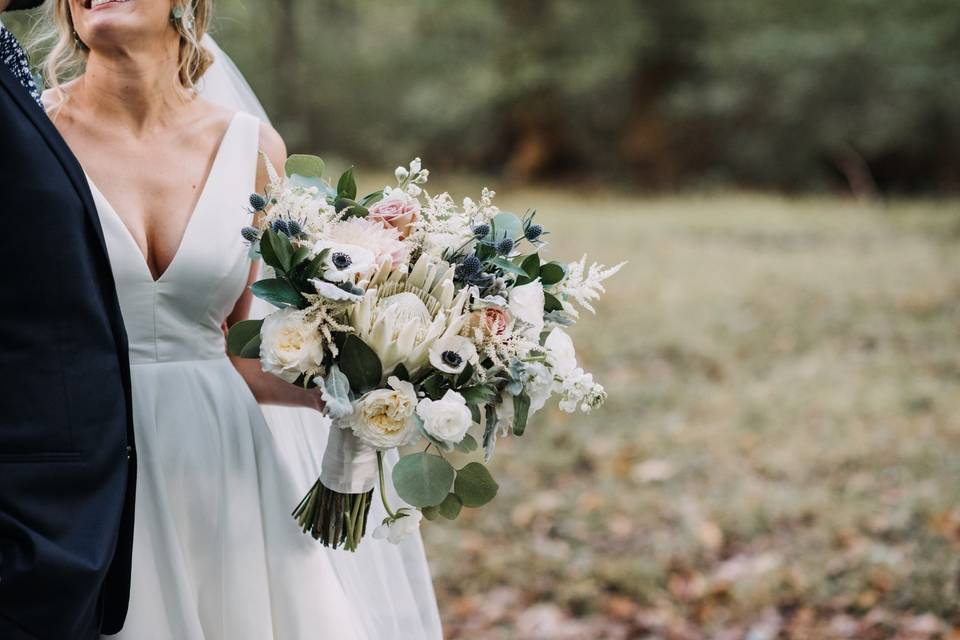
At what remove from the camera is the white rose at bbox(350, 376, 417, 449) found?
1.66m

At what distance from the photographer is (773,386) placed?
21.8 feet

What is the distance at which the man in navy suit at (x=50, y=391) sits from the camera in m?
1.42

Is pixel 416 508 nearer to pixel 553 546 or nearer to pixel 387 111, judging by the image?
pixel 553 546

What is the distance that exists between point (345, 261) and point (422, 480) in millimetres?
403

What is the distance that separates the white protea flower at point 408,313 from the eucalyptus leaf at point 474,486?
227 millimetres

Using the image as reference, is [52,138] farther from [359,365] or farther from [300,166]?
[359,365]

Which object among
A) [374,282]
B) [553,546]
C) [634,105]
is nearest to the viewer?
[374,282]

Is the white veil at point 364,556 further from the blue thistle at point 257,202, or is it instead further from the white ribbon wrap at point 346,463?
the blue thistle at point 257,202

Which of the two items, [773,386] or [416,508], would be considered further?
[773,386]

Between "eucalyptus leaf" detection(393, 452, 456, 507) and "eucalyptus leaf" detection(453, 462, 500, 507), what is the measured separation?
51mm

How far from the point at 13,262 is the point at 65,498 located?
0.35 m

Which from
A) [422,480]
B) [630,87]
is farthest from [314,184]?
[630,87]

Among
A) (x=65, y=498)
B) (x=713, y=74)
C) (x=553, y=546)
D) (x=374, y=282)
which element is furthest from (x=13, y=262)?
(x=713, y=74)

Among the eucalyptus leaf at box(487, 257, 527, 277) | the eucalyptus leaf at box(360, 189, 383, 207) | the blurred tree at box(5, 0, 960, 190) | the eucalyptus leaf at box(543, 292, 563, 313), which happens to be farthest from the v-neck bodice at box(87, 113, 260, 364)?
the blurred tree at box(5, 0, 960, 190)
